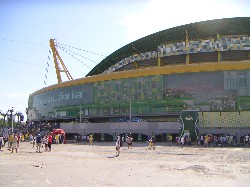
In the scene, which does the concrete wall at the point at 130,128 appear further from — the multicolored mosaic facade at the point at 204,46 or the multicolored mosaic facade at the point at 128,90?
the multicolored mosaic facade at the point at 204,46

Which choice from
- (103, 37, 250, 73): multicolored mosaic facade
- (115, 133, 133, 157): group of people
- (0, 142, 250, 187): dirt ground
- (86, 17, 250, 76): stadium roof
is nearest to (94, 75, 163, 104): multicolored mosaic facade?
(103, 37, 250, 73): multicolored mosaic facade

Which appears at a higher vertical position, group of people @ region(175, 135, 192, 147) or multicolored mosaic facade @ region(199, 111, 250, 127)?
multicolored mosaic facade @ region(199, 111, 250, 127)

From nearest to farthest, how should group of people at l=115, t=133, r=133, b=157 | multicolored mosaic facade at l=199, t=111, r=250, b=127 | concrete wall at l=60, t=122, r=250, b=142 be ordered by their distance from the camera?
group of people at l=115, t=133, r=133, b=157
concrete wall at l=60, t=122, r=250, b=142
multicolored mosaic facade at l=199, t=111, r=250, b=127

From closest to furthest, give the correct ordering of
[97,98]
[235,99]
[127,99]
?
[235,99]
[127,99]
[97,98]

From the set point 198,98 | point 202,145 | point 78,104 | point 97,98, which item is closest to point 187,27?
point 198,98

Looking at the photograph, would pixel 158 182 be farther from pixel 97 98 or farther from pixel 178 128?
pixel 97 98

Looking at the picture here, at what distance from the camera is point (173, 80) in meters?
53.6

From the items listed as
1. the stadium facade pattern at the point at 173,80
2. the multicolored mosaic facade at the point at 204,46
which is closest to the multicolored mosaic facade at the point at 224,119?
the stadium facade pattern at the point at 173,80

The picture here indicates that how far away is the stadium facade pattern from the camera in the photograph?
165 ft

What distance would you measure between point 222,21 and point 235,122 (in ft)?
81.1

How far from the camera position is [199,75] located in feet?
171

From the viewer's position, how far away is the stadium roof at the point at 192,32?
192 ft

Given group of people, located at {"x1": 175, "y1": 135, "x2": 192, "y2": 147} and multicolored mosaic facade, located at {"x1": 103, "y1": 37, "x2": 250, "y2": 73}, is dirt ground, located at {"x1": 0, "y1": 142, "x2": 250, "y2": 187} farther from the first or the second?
multicolored mosaic facade, located at {"x1": 103, "y1": 37, "x2": 250, "y2": 73}

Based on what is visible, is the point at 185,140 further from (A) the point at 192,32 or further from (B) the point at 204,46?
(A) the point at 192,32
